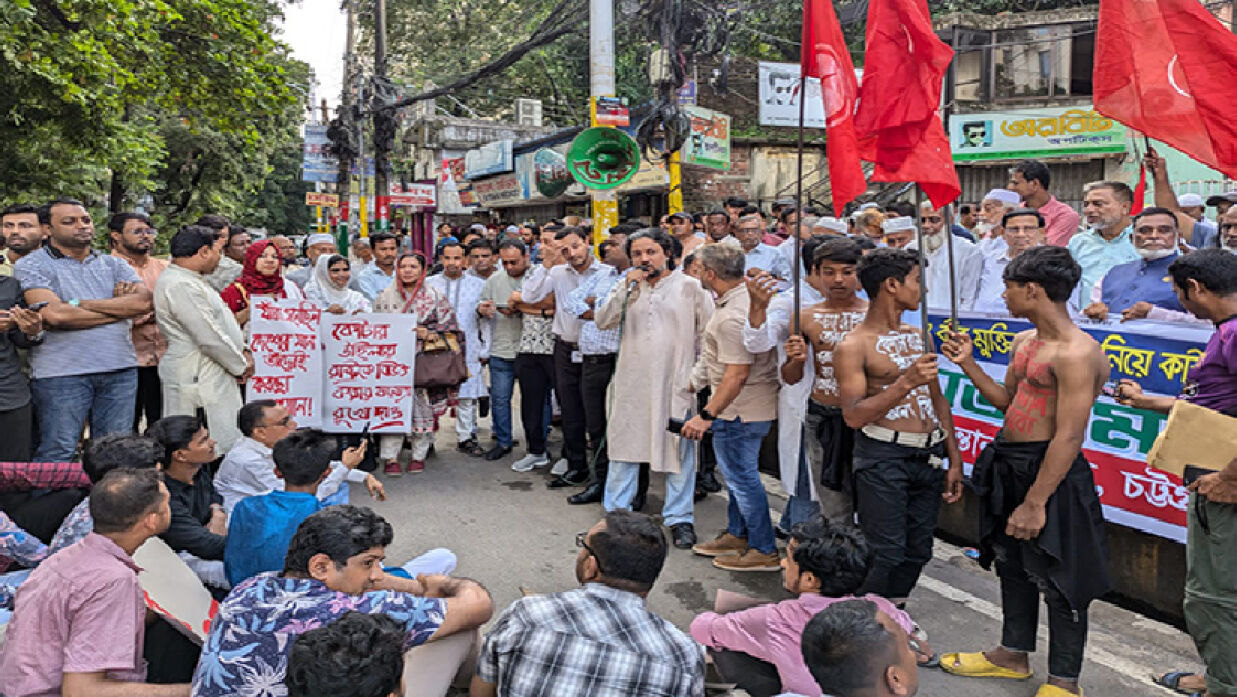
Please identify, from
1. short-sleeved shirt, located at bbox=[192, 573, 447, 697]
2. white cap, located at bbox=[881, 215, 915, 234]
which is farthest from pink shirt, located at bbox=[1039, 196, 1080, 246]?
short-sleeved shirt, located at bbox=[192, 573, 447, 697]

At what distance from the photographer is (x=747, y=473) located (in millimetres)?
4945

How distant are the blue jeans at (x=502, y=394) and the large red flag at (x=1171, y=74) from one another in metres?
4.90

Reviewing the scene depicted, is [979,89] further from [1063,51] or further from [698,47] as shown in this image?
[698,47]

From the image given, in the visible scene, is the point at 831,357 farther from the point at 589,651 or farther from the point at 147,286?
the point at 147,286

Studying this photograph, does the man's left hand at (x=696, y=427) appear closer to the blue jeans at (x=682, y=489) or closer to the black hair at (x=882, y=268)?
the blue jeans at (x=682, y=489)

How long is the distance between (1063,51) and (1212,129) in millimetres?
15996

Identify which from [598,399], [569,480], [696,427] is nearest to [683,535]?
[696,427]

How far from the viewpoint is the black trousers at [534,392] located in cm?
713

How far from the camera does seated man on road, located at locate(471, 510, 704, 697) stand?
7.77 ft

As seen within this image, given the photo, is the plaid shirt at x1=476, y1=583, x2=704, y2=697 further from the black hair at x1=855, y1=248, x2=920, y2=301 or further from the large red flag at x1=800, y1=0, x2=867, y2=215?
the large red flag at x1=800, y1=0, x2=867, y2=215

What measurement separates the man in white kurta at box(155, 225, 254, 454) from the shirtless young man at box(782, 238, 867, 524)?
11.4 ft

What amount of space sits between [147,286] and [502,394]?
2.81m

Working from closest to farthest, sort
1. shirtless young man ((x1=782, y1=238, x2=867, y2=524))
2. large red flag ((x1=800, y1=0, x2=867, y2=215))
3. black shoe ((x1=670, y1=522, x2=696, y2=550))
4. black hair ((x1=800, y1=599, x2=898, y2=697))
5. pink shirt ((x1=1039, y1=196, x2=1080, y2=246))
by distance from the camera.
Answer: black hair ((x1=800, y1=599, x2=898, y2=697)) < large red flag ((x1=800, y1=0, x2=867, y2=215)) < shirtless young man ((x1=782, y1=238, x2=867, y2=524)) < black shoe ((x1=670, y1=522, x2=696, y2=550)) < pink shirt ((x1=1039, y1=196, x2=1080, y2=246))

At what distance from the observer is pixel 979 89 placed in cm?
1836
